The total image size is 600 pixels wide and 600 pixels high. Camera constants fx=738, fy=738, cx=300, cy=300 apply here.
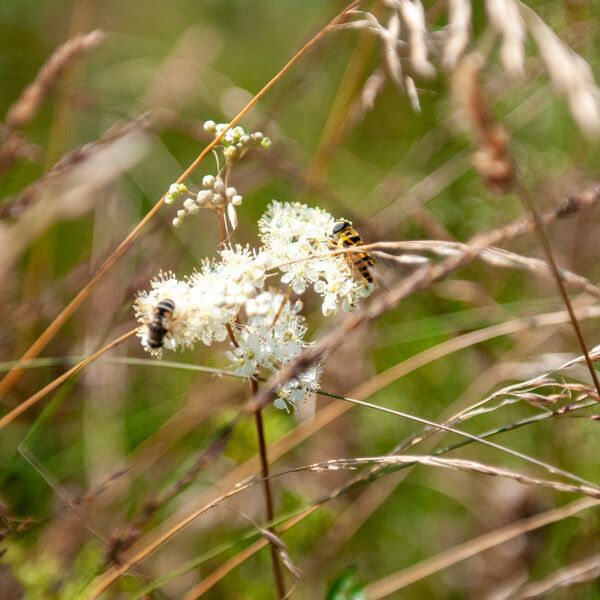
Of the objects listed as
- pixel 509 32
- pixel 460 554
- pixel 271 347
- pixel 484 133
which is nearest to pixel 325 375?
pixel 460 554

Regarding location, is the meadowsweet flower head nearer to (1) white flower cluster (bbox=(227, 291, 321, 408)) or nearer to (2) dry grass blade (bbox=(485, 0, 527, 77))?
(1) white flower cluster (bbox=(227, 291, 321, 408))

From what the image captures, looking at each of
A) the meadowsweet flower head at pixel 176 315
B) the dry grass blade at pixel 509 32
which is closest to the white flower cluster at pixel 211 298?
the meadowsweet flower head at pixel 176 315

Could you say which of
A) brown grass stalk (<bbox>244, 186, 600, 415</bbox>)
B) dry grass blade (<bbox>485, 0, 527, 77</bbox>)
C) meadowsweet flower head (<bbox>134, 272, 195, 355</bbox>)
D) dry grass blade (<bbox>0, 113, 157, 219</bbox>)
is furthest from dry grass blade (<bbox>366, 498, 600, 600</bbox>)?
dry grass blade (<bbox>0, 113, 157, 219</bbox>)

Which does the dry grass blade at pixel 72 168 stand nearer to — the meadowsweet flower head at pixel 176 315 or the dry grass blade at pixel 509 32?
the meadowsweet flower head at pixel 176 315

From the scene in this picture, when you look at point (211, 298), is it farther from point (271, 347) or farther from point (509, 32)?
point (509, 32)

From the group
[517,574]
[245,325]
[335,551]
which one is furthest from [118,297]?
[517,574]

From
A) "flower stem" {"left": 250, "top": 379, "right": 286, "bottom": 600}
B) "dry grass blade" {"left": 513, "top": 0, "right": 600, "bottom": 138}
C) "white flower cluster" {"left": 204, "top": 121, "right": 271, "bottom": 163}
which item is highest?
"white flower cluster" {"left": 204, "top": 121, "right": 271, "bottom": 163}
